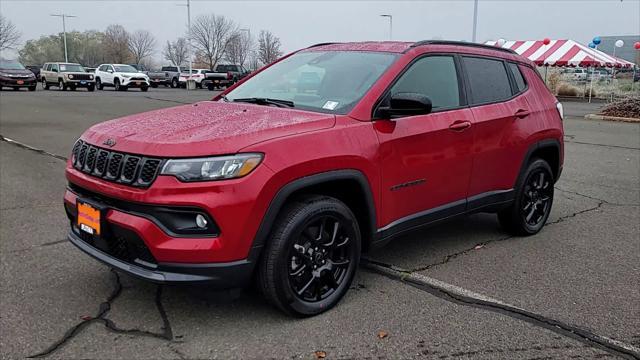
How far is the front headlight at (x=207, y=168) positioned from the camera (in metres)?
2.98

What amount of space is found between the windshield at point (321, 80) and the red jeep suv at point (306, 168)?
0.01m

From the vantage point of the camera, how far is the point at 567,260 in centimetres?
467

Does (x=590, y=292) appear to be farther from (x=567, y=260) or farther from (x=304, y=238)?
(x=304, y=238)

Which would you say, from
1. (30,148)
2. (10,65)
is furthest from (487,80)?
(10,65)

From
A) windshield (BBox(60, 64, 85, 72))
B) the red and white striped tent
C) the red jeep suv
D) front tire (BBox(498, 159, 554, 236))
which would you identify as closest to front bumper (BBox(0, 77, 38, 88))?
windshield (BBox(60, 64, 85, 72))

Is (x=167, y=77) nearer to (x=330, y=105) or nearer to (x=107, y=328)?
(x=330, y=105)

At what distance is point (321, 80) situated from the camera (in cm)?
420

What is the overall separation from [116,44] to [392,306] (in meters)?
93.4

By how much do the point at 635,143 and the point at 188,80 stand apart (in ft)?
123

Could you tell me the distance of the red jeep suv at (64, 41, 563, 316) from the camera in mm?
3008

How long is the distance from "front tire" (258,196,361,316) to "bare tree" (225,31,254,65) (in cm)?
7241

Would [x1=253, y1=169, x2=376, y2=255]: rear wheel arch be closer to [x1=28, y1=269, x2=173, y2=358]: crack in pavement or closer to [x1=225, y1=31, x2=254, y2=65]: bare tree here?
[x1=28, y1=269, x2=173, y2=358]: crack in pavement

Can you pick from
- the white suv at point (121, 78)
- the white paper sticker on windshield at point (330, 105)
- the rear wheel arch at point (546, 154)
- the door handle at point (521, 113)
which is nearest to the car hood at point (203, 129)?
the white paper sticker on windshield at point (330, 105)

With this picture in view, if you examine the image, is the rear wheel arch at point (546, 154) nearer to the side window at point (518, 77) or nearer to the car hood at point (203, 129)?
the side window at point (518, 77)
